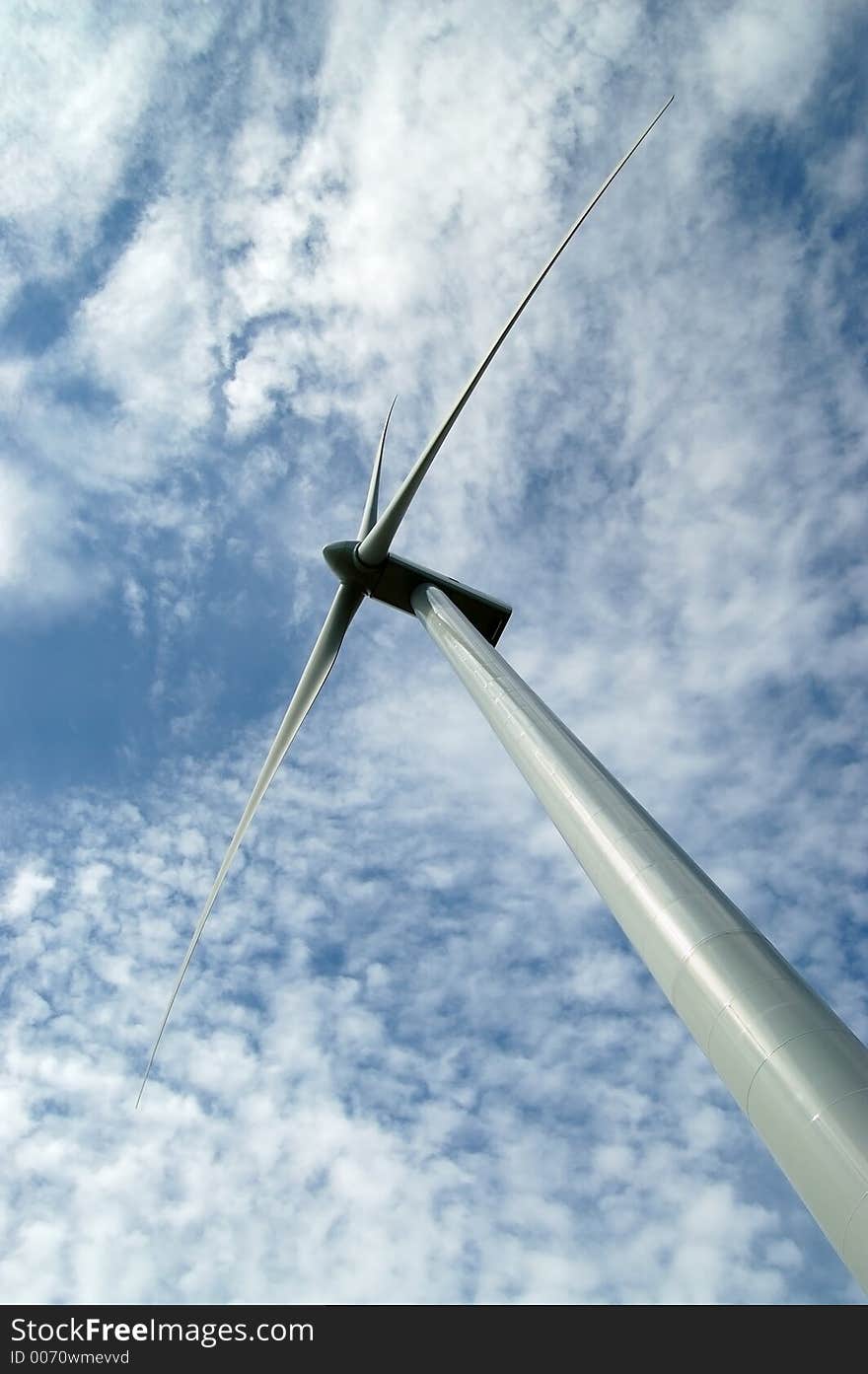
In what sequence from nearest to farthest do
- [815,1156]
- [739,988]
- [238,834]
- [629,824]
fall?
1. [815,1156]
2. [739,988]
3. [629,824]
4. [238,834]

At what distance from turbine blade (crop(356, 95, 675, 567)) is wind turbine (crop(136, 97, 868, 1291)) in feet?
35.4

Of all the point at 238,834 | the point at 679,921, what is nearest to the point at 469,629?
the point at 238,834

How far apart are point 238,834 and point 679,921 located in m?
20.4

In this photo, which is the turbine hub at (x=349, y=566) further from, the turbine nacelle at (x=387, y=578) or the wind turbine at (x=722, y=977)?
the wind turbine at (x=722, y=977)

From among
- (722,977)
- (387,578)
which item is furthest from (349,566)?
(722,977)

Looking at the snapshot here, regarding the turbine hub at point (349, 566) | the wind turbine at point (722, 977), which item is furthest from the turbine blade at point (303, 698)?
the wind turbine at point (722, 977)

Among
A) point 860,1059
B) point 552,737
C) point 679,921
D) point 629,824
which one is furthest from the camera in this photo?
point 552,737

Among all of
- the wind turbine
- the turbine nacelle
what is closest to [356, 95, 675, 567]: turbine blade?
the turbine nacelle

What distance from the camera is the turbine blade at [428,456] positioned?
25750 millimetres

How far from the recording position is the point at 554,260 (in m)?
26.1

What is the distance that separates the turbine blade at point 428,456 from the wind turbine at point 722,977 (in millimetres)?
10778

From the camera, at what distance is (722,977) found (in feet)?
32.9
